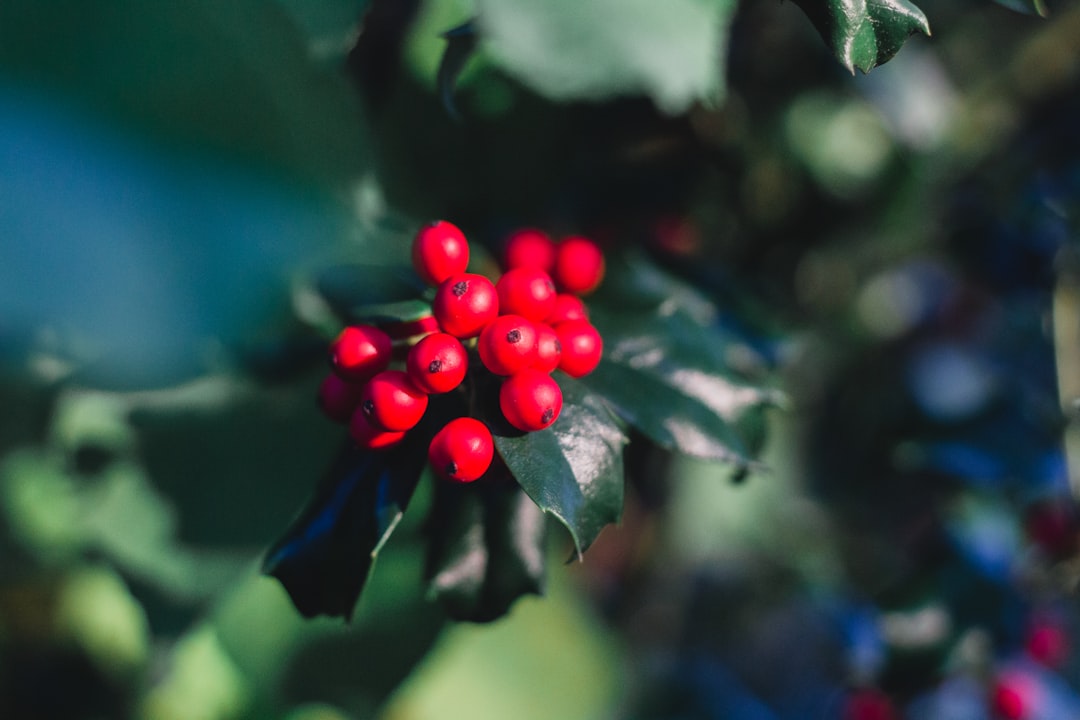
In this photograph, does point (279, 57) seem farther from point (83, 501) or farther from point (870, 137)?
point (870, 137)

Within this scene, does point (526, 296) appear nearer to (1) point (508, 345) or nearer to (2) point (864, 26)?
(1) point (508, 345)

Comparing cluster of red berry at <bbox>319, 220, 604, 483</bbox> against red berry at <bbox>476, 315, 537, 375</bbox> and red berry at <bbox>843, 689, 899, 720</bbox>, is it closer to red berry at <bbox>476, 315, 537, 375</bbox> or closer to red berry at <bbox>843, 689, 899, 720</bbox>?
red berry at <bbox>476, 315, 537, 375</bbox>

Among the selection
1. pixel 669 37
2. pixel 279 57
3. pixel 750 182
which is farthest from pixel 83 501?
pixel 750 182

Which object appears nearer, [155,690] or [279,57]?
[279,57]

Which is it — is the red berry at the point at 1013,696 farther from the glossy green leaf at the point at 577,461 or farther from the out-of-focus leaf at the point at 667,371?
the glossy green leaf at the point at 577,461

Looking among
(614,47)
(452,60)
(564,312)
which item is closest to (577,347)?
(564,312)

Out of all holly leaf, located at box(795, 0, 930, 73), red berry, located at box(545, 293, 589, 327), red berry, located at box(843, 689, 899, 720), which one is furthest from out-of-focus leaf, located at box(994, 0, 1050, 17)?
red berry, located at box(843, 689, 899, 720)
